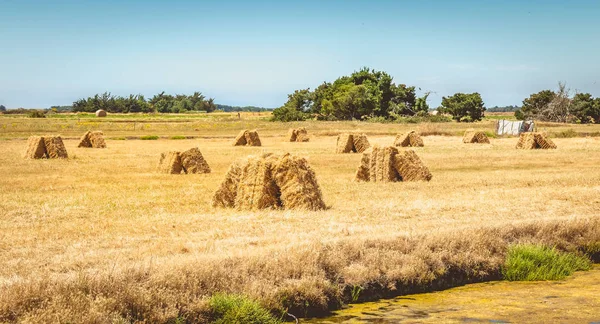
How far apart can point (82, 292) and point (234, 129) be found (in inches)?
2626

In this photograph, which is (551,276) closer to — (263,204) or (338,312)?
(338,312)

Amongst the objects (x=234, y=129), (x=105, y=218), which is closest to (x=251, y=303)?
(x=105, y=218)

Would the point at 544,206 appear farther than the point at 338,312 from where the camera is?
Yes

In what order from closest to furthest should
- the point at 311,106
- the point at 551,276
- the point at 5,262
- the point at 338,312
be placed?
the point at 338,312 < the point at 5,262 < the point at 551,276 < the point at 311,106

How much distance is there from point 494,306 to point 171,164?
717 inches

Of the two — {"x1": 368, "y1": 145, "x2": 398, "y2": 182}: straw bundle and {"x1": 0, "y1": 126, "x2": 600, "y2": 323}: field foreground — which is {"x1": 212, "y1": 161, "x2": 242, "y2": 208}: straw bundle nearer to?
{"x1": 0, "y1": 126, "x2": 600, "y2": 323}: field foreground

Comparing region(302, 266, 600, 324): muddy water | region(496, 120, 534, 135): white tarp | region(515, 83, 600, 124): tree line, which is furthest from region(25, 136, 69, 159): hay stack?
region(515, 83, 600, 124): tree line

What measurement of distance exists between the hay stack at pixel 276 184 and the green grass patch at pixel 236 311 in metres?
6.92

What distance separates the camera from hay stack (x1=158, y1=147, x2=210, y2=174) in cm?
2603

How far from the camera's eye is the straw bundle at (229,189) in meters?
16.0

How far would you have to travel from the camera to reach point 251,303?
848 centimetres

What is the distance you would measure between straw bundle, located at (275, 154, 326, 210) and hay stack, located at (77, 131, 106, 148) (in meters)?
30.4

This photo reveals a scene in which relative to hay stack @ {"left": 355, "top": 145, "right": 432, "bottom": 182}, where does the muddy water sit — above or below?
below

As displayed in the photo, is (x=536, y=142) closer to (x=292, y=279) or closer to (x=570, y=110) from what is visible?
(x=292, y=279)
